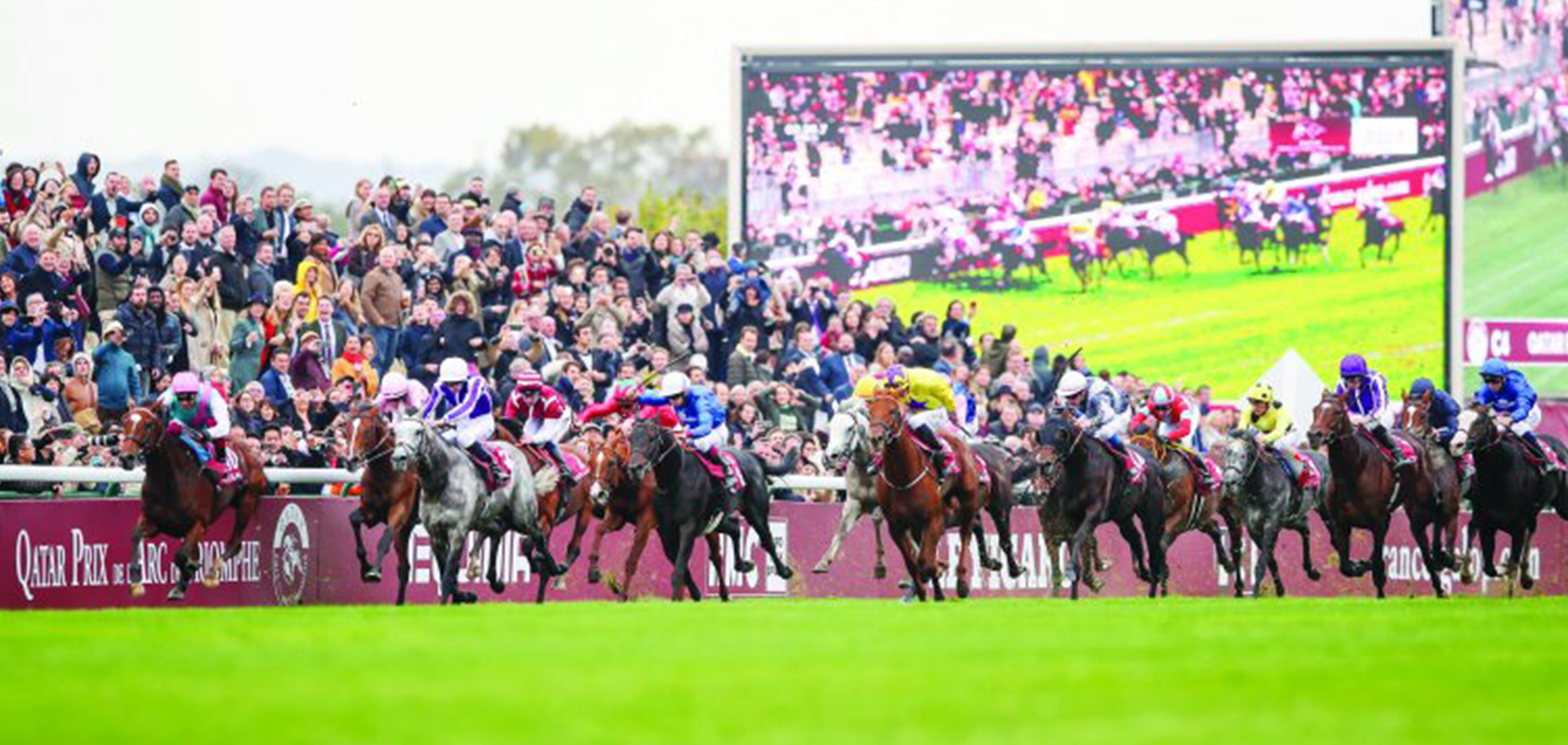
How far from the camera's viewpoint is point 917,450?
23.2 meters

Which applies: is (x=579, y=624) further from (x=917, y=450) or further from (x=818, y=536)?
(x=818, y=536)

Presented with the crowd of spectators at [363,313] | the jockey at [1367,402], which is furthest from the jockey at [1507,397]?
the crowd of spectators at [363,313]

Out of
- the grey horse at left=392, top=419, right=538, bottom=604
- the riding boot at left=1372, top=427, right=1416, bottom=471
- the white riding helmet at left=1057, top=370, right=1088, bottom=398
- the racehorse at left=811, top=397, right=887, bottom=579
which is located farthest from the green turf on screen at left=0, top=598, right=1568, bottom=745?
the riding boot at left=1372, top=427, right=1416, bottom=471

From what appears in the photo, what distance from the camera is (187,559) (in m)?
21.8

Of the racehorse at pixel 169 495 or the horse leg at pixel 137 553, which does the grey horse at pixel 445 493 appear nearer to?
the racehorse at pixel 169 495

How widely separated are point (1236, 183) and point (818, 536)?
1137cm

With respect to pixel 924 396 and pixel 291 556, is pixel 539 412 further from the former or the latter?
pixel 924 396

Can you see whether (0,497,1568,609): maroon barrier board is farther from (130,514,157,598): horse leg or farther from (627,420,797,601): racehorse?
(627,420,797,601): racehorse

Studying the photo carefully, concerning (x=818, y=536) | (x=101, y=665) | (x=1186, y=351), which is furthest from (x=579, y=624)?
(x=1186, y=351)

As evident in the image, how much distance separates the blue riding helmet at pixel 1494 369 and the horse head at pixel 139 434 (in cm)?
1192

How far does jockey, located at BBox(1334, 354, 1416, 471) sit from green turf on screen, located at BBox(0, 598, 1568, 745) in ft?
23.2

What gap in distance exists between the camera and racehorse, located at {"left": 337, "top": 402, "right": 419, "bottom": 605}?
22.3 m

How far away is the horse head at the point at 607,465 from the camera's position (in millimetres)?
23391

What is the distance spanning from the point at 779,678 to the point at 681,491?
→ 11545 millimetres
